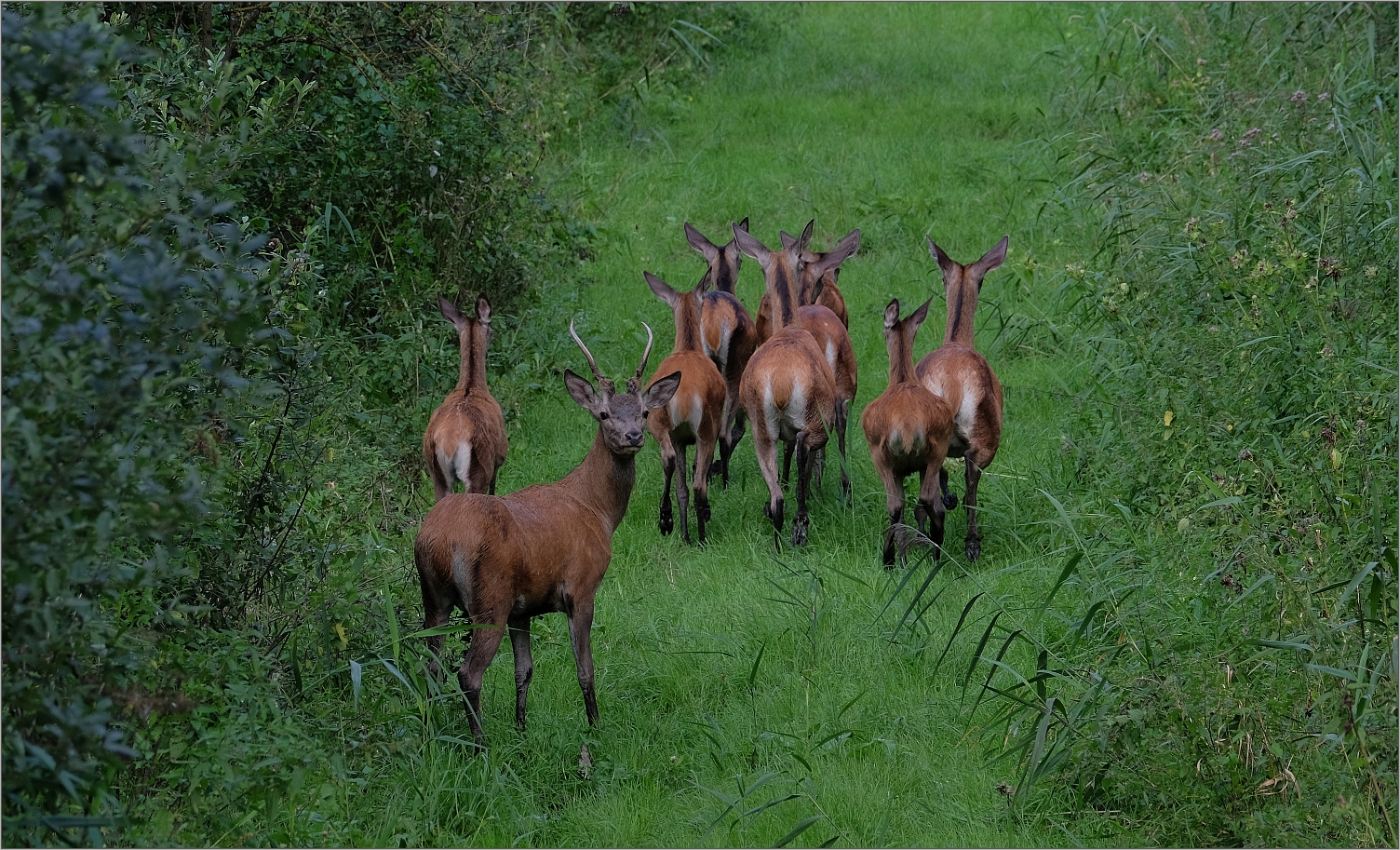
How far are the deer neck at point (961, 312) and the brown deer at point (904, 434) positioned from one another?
69 cm

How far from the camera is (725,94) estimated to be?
15688mm

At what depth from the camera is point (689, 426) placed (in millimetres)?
8508

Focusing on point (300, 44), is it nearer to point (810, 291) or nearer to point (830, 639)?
point (810, 291)

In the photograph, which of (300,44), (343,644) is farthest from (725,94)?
(343,644)

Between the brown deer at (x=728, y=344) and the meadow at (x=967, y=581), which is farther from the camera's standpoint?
the brown deer at (x=728, y=344)

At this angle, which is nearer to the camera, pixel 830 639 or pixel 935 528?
pixel 830 639

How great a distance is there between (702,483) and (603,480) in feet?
6.71

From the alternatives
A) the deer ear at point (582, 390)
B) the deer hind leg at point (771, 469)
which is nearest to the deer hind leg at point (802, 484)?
the deer hind leg at point (771, 469)

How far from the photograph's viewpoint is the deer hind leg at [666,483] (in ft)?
28.2

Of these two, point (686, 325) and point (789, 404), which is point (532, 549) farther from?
point (686, 325)

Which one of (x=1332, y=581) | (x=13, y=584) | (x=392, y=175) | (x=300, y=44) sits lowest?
(x=1332, y=581)

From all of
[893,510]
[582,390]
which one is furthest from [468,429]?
[893,510]

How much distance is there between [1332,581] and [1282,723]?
667 mm

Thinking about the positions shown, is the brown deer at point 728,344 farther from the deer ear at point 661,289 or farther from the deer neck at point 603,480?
the deer neck at point 603,480
